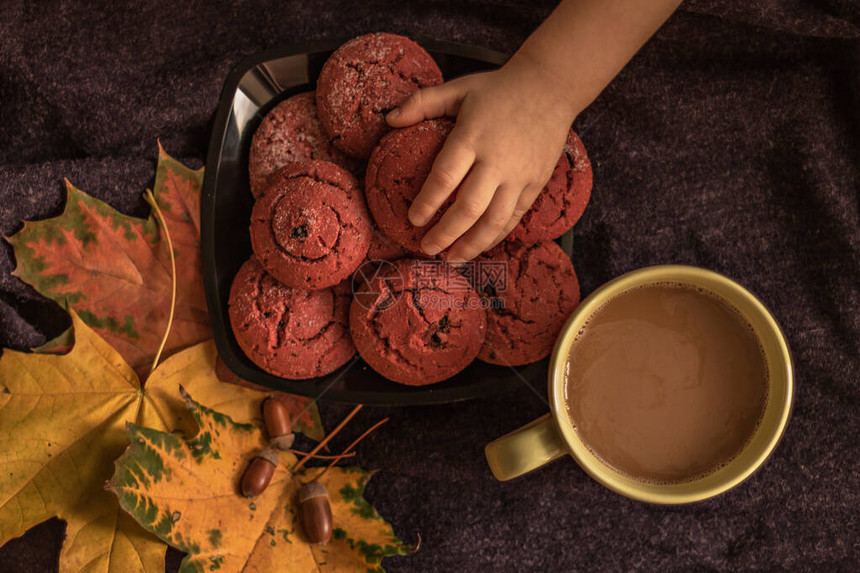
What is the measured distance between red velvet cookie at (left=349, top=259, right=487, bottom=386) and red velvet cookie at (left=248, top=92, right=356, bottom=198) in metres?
0.14

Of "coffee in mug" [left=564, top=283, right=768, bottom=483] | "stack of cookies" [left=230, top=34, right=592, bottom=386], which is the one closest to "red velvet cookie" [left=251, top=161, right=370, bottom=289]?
"stack of cookies" [left=230, top=34, right=592, bottom=386]

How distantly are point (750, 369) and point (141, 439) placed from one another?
1.98 feet

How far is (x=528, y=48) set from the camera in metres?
0.70

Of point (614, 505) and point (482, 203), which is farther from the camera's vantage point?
point (614, 505)

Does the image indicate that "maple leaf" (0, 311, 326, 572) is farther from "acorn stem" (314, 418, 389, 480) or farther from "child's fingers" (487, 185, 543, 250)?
"child's fingers" (487, 185, 543, 250)

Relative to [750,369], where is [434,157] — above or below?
above

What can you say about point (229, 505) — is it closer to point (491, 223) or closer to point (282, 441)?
point (282, 441)

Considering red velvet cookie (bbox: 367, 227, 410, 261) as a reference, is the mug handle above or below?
below

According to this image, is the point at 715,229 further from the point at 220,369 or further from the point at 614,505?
the point at 220,369

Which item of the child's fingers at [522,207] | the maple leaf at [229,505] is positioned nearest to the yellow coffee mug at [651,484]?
the child's fingers at [522,207]

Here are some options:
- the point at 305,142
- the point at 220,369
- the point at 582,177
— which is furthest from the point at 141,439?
the point at 582,177

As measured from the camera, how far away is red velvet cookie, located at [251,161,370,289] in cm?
62

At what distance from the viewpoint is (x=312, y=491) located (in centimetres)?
76

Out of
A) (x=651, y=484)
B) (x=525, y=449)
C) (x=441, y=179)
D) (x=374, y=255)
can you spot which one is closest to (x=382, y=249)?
(x=374, y=255)
